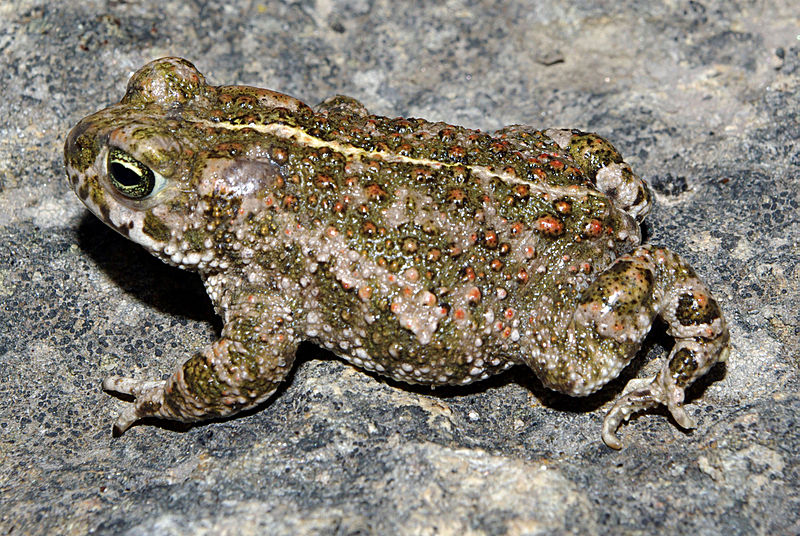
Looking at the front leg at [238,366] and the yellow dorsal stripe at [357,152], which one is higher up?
the yellow dorsal stripe at [357,152]


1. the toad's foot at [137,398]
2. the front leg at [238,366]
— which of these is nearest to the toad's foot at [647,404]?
the front leg at [238,366]

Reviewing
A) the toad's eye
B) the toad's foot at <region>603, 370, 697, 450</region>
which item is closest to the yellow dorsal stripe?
the toad's eye

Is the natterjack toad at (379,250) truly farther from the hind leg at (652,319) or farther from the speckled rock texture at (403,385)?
the speckled rock texture at (403,385)

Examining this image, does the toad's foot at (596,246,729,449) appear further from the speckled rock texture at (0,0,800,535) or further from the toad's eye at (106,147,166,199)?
the toad's eye at (106,147,166,199)

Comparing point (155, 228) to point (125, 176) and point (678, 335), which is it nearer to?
point (125, 176)

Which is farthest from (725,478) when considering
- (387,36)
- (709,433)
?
(387,36)

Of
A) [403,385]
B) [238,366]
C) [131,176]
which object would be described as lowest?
[403,385]

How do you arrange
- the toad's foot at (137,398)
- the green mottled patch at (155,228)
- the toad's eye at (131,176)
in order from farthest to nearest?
the toad's foot at (137,398) < the green mottled patch at (155,228) < the toad's eye at (131,176)

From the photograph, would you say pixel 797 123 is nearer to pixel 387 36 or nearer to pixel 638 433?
pixel 638 433

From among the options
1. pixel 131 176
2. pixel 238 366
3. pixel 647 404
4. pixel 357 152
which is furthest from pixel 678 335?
pixel 131 176
